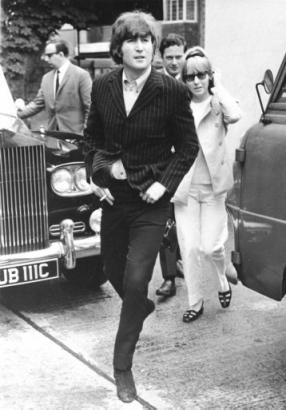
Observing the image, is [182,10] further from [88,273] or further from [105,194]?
[105,194]

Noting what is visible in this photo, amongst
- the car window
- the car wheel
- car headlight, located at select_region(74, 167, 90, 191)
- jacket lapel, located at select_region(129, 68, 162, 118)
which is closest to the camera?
jacket lapel, located at select_region(129, 68, 162, 118)

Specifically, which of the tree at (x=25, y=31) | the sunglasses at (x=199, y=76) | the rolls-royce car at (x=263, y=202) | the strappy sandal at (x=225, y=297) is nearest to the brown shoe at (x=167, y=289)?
the strappy sandal at (x=225, y=297)

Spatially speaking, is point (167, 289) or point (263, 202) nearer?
point (263, 202)

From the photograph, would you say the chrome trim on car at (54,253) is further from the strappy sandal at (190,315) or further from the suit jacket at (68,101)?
the suit jacket at (68,101)

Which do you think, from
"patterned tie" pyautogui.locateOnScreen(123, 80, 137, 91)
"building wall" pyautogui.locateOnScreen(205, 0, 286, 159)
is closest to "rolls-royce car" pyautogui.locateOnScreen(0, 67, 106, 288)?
"patterned tie" pyautogui.locateOnScreen(123, 80, 137, 91)

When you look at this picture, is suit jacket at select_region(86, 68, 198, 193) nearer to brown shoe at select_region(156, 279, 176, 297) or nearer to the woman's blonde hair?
the woman's blonde hair

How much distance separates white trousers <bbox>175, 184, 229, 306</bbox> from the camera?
4.74m

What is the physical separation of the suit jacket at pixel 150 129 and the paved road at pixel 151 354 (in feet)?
3.59

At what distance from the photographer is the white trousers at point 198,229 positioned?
474 centimetres

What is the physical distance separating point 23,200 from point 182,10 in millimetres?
6895

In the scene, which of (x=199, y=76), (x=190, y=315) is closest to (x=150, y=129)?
(x=199, y=76)

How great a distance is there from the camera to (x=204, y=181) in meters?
4.70

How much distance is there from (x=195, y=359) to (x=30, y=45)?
9410 millimetres

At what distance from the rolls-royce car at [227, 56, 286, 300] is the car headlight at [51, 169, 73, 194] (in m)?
1.51
